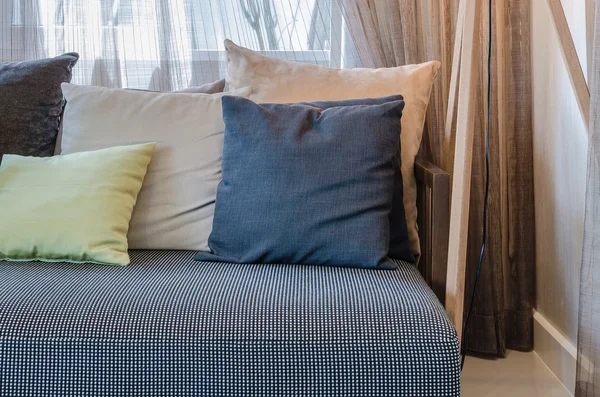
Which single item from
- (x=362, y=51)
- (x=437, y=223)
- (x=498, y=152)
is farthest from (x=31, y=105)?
(x=498, y=152)

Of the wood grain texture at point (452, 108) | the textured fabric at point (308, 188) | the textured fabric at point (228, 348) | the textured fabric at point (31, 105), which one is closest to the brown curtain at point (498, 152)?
the wood grain texture at point (452, 108)

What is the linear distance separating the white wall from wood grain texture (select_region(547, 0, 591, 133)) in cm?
7

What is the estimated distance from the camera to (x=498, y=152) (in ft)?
6.66

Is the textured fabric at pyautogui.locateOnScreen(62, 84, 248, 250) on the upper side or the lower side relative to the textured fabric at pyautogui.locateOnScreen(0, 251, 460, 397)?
upper

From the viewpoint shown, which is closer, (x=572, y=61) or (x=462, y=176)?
(x=462, y=176)

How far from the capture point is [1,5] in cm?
219

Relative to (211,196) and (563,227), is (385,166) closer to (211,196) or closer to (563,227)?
(211,196)

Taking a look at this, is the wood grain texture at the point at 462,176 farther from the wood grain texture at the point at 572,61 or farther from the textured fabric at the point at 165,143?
the textured fabric at the point at 165,143

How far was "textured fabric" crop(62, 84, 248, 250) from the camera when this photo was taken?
1673 mm

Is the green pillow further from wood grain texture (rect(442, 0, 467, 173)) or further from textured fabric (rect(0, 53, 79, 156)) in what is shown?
wood grain texture (rect(442, 0, 467, 173))

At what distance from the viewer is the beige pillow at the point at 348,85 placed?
5.74 feet

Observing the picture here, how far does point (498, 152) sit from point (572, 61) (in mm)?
486

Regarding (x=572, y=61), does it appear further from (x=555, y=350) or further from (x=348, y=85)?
(x=555, y=350)

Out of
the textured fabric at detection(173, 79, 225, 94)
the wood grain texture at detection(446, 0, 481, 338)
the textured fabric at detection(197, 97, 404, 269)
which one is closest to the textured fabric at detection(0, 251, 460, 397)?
the wood grain texture at detection(446, 0, 481, 338)
